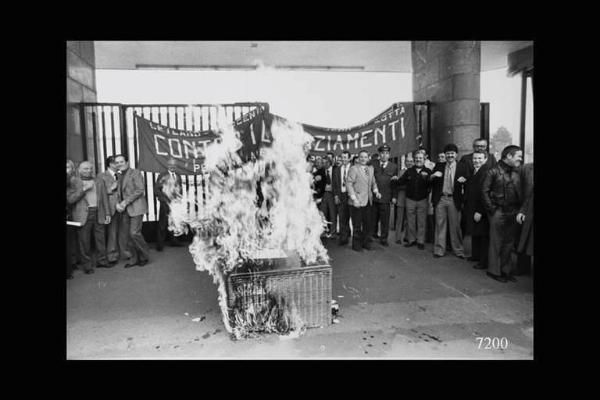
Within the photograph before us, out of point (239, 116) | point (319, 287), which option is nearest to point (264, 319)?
point (319, 287)

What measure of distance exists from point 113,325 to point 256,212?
1937 mm

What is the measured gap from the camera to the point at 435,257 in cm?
608

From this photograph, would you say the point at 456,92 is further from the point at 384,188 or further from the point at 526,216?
the point at 526,216

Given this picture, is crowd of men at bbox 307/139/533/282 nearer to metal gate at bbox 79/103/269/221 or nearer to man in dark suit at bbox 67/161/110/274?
metal gate at bbox 79/103/269/221

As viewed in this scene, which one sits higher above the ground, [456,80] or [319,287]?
[456,80]

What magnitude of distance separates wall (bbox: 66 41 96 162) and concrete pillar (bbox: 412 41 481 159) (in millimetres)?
6780

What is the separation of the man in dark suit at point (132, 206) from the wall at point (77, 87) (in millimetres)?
978

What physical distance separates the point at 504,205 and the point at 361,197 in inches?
98.9

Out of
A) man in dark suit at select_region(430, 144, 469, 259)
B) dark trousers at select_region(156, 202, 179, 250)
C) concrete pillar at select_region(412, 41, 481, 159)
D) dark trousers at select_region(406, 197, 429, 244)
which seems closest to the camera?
man in dark suit at select_region(430, 144, 469, 259)

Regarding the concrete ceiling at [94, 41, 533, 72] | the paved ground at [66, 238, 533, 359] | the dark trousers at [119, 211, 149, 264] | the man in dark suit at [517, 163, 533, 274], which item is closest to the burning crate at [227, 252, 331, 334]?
the paved ground at [66, 238, 533, 359]

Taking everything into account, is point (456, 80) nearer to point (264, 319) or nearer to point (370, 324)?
point (370, 324)

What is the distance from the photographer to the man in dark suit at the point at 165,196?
6.60 metres

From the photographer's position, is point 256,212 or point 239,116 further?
point 239,116

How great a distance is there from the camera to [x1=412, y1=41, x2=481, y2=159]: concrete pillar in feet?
20.7
